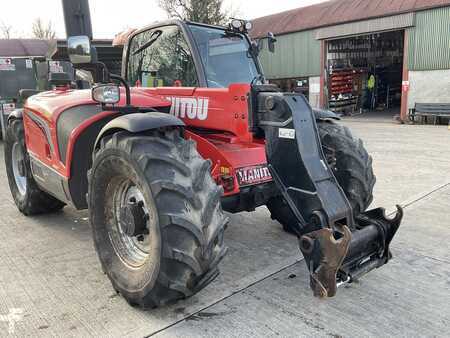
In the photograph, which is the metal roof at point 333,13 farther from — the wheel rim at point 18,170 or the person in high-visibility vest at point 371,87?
the wheel rim at point 18,170

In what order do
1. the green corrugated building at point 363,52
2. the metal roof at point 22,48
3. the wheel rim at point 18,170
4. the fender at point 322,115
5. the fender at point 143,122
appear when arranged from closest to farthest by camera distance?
the fender at point 143,122
the fender at point 322,115
the wheel rim at point 18,170
the metal roof at point 22,48
the green corrugated building at point 363,52

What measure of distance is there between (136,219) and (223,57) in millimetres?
1703

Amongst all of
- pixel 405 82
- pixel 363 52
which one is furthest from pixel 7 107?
pixel 363 52

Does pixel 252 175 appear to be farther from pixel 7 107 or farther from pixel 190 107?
pixel 7 107

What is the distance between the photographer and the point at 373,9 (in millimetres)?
18141

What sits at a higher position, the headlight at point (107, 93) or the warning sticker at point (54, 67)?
the warning sticker at point (54, 67)

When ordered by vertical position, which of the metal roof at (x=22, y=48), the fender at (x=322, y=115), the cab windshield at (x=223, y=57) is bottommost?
the fender at (x=322, y=115)

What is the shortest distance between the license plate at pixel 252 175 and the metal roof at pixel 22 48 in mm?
12950

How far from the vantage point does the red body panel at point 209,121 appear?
122 inches

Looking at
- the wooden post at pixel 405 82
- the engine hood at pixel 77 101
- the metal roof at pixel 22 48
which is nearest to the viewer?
the engine hood at pixel 77 101

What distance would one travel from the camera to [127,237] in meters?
3.06

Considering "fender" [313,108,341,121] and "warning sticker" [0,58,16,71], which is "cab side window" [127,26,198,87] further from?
"warning sticker" [0,58,16,71]

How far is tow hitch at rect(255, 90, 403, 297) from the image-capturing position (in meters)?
2.67

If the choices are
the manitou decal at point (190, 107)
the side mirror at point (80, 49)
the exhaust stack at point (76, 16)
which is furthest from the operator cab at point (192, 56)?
the exhaust stack at point (76, 16)
